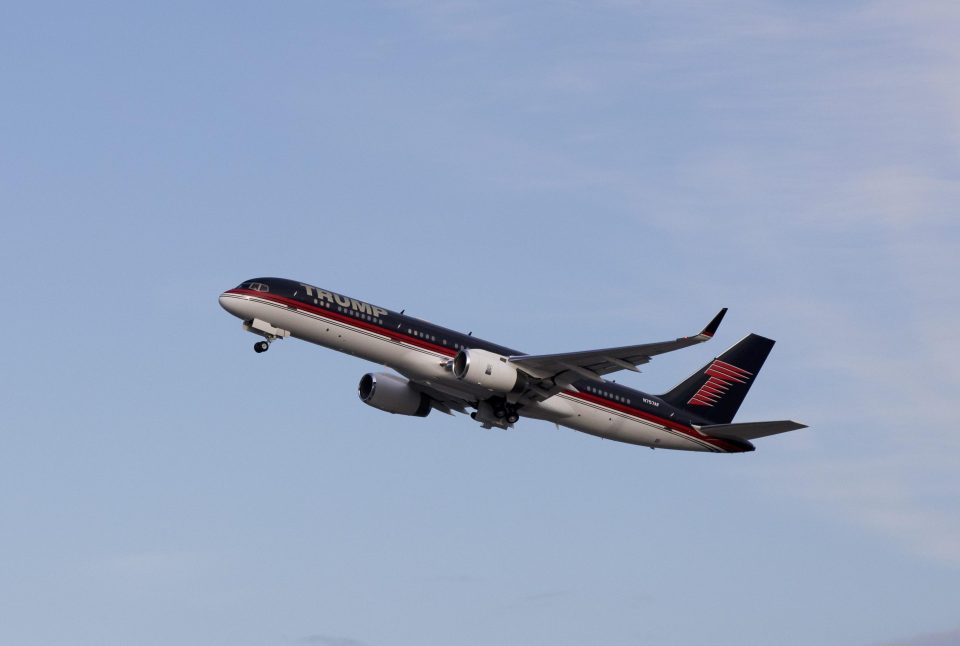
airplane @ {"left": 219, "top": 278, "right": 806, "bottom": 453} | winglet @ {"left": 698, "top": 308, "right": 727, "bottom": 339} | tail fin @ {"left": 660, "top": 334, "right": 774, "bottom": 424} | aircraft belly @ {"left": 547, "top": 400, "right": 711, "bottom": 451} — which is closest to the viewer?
winglet @ {"left": 698, "top": 308, "right": 727, "bottom": 339}

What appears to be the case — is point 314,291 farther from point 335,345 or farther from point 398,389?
point 398,389

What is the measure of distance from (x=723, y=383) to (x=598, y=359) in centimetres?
1362

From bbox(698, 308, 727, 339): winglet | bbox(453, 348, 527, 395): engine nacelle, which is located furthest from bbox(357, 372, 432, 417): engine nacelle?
bbox(698, 308, 727, 339): winglet

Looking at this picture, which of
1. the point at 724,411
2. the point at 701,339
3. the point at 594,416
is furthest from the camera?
the point at 724,411

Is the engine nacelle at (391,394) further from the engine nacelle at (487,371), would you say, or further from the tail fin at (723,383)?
the tail fin at (723,383)

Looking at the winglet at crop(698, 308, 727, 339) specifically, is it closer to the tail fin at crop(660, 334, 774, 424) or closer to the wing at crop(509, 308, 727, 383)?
the wing at crop(509, 308, 727, 383)

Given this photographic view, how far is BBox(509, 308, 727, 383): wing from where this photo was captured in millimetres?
58906

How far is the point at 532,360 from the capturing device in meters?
64.3

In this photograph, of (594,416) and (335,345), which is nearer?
(335,345)

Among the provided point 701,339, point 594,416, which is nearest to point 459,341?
point 594,416

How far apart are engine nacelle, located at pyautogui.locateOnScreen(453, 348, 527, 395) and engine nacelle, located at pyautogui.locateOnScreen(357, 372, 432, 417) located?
6.57 metres

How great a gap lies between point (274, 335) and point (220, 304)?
2784 millimetres

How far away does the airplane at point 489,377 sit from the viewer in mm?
63375

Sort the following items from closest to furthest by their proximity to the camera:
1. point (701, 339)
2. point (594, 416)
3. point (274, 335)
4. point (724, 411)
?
point (701, 339)
point (274, 335)
point (594, 416)
point (724, 411)
